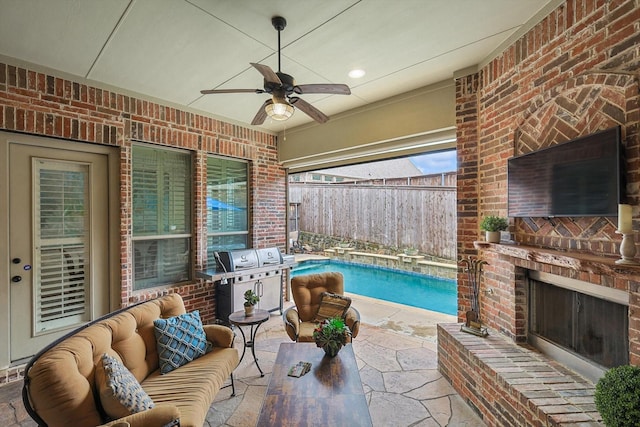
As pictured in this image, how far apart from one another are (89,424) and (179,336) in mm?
881

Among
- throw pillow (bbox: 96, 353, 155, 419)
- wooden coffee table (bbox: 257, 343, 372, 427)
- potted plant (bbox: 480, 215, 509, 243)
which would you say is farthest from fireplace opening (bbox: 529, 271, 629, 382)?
throw pillow (bbox: 96, 353, 155, 419)

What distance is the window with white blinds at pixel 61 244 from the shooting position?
3.04 meters


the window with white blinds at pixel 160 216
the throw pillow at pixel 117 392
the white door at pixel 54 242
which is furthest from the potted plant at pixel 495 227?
the white door at pixel 54 242

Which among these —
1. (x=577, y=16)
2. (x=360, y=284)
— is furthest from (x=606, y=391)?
(x=360, y=284)

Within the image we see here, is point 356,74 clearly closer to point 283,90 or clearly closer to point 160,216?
point 283,90

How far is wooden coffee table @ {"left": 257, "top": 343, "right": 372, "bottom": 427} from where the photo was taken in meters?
1.70

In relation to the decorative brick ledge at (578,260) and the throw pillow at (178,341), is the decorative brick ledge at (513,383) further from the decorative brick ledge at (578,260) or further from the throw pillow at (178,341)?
the throw pillow at (178,341)

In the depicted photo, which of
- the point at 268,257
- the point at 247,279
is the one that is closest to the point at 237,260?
the point at 247,279

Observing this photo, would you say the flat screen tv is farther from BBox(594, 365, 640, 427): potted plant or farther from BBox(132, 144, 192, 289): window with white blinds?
BBox(132, 144, 192, 289): window with white blinds

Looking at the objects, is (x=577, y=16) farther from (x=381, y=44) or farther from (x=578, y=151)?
(x=381, y=44)

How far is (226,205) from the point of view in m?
4.75

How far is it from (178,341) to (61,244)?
1.94 meters

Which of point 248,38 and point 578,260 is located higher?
point 248,38

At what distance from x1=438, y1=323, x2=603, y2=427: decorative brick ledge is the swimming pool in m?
3.31
